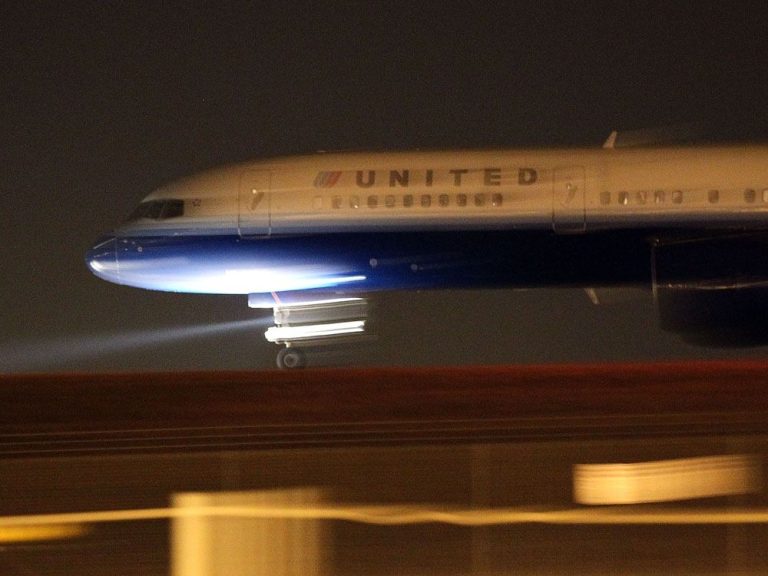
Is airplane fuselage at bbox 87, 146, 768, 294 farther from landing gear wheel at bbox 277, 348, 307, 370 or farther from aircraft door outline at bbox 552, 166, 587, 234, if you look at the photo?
landing gear wheel at bbox 277, 348, 307, 370

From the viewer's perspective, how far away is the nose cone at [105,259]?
18703 mm

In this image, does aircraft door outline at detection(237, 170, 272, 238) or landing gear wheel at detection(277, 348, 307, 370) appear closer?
aircraft door outline at detection(237, 170, 272, 238)

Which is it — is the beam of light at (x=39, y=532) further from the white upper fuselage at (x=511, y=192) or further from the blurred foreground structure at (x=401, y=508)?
the white upper fuselage at (x=511, y=192)

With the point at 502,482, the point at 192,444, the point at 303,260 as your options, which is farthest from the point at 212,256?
the point at 502,482

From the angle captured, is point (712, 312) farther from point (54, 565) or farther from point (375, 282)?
point (54, 565)

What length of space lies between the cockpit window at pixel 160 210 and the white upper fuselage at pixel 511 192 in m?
0.64

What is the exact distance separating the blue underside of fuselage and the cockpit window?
1.16 feet

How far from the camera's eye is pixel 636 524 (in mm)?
5281

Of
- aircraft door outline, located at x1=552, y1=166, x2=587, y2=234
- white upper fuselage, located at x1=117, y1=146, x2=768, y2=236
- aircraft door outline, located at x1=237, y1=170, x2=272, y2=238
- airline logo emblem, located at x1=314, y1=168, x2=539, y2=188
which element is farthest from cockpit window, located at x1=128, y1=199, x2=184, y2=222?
aircraft door outline, located at x1=552, y1=166, x2=587, y2=234

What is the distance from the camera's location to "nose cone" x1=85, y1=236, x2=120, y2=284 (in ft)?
61.4

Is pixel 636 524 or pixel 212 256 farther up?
pixel 212 256

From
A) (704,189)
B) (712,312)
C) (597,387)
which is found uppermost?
(704,189)

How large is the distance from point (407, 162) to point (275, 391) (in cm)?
422

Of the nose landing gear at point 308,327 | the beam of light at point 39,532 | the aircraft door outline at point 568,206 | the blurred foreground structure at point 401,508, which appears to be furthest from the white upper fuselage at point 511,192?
the beam of light at point 39,532
